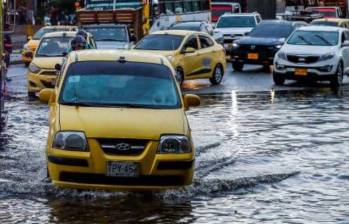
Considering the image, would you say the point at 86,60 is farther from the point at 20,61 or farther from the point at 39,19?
the point at 39,19

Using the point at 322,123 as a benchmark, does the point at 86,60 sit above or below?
above

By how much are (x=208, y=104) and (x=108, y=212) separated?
470 inches

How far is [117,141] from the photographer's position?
35.1 feet

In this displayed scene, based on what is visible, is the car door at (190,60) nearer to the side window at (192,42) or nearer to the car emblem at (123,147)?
the side window at (192,42)

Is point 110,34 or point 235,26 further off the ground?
point 110,34

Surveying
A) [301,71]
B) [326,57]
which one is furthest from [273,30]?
[301,71]

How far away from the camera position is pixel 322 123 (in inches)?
736

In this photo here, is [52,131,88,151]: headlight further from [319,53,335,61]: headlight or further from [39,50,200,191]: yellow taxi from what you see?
[319,53,335,61]: headlight

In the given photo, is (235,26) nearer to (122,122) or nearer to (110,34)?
(110,34)

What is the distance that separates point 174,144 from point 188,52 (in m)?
16.3

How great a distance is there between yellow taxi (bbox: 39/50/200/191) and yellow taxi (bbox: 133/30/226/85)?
1476 centimetres

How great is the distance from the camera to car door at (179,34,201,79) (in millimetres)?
27156

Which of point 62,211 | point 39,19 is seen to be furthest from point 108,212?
point 39,19

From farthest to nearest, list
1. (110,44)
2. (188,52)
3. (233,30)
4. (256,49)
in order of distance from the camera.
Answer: (233,30), (256,49), (110,44), (188,52)
